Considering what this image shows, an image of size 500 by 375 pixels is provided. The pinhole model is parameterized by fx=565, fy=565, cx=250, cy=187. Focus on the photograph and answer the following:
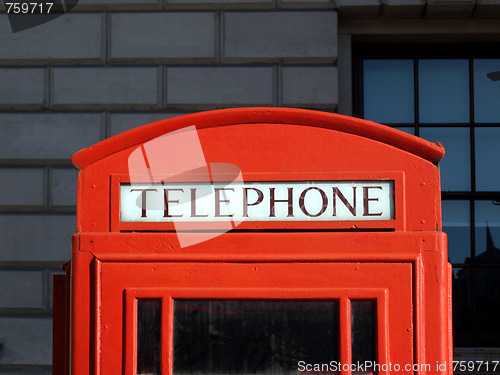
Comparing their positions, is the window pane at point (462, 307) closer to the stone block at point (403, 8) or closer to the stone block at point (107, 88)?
the stone block at point (403, 8)

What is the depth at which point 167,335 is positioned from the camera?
1.83m

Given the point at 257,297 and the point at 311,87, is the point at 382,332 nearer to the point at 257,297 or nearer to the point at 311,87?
the point at 257,297

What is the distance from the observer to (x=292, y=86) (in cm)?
546

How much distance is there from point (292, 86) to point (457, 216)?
2.08 meters

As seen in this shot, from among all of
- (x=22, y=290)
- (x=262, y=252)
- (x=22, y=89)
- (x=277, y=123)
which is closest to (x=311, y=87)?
(x=22, y=89)

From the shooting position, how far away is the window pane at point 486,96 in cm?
569

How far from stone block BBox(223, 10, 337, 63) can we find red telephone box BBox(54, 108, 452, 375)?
3.80 m

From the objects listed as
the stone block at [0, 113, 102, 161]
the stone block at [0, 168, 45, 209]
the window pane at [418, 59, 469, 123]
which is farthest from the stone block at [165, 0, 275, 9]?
the stone block at [0, 168, 45, 209]

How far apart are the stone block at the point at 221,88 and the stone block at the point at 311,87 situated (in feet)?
0.54

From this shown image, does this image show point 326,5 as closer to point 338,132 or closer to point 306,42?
point 306,42

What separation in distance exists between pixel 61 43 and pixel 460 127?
4.07m

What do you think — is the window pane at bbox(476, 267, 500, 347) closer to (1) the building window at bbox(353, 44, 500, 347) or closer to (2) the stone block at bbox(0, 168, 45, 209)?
(1) the building window at bbox(353, 44, 500, 347)

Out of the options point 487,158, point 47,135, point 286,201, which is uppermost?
point 47,135

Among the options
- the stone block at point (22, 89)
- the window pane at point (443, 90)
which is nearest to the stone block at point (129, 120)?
the stone block at point (22, 89)
